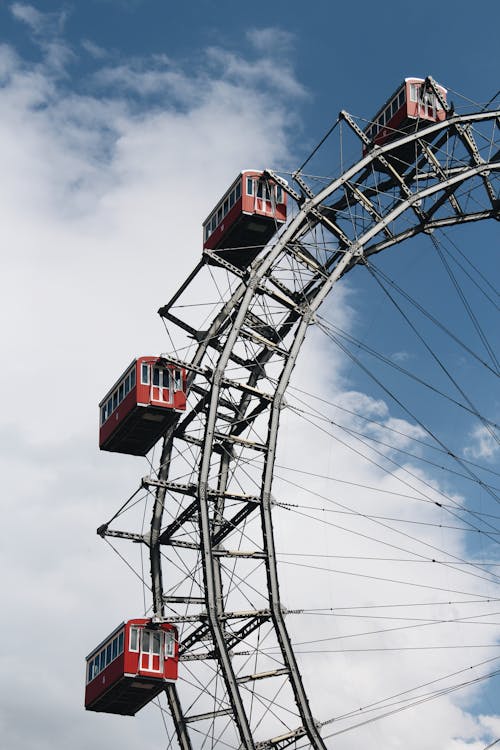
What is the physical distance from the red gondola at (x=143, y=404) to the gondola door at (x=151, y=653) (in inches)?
309

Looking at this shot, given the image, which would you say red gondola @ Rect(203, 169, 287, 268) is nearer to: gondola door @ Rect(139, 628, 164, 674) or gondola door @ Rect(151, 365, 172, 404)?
gondola door @ Rect(151, 365, 172, 404)

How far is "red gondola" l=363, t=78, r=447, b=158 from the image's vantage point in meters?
60.1

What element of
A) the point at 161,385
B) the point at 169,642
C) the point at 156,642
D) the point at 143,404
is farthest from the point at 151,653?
the point at 161,385

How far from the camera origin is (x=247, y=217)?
58281mm

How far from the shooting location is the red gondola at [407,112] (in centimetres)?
6009

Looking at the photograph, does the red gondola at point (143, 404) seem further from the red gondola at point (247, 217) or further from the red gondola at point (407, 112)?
the red gondola at point (407, 112)

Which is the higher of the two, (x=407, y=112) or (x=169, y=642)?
(x=407, y=112)

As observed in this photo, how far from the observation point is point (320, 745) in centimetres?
5006

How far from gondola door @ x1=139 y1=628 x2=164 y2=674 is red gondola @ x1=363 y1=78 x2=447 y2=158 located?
69.8ft

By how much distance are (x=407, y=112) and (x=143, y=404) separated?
16.0m

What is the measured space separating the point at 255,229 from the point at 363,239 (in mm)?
4510

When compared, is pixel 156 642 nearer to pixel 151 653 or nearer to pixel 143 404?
pixel 151 653

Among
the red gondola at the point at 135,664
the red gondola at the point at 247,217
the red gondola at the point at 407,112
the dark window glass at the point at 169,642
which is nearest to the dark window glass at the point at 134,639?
the red gondola at the point at 135,664

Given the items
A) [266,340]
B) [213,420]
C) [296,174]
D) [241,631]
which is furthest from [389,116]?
[241,631]
